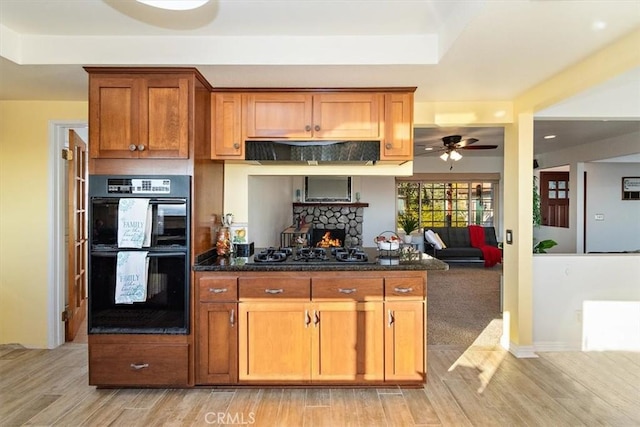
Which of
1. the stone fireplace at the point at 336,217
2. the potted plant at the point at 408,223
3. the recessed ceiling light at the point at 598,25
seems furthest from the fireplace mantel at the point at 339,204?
the recessed ceiling light at the point at 598,25

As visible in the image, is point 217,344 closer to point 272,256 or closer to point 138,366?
point 138,366

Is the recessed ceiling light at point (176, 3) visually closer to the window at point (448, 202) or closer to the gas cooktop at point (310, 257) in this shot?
the gas cooktop at point (310, 257)

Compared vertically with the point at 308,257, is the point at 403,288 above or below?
below

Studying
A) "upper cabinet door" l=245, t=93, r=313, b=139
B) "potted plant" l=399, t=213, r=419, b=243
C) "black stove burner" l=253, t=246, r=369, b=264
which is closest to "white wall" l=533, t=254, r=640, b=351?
"black stove burner" l=253, t=246, r=369, b=264

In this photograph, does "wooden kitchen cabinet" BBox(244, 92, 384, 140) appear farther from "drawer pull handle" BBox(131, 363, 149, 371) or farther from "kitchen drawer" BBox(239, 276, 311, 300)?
"drawer pull handle" BBox(131, 363, 149, 371)

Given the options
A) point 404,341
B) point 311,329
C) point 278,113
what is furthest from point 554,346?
point 278,113

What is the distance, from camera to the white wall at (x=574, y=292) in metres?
3.44

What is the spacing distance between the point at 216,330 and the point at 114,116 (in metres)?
1.68

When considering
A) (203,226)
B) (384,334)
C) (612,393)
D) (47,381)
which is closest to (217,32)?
(203,226)

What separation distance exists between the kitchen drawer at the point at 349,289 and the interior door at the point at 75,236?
2669 millimetres

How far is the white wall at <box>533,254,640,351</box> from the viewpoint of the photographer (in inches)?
136

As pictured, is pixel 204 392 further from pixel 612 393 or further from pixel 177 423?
pixel 612 393

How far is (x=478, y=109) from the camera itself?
337 cm

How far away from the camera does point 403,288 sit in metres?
2.63
